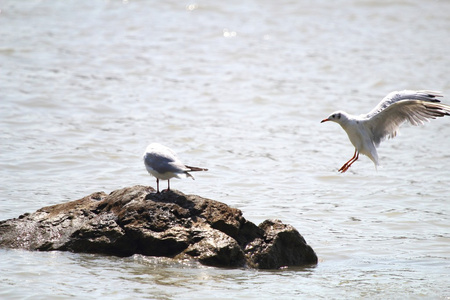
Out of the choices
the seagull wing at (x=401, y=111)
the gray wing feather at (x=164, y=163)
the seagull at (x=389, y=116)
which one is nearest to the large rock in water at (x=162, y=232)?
the gray wing feather at (x=164, y=163)

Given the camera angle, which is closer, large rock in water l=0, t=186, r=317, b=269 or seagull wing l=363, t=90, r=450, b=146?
large rock in water l=0, t=186, r=317, b=269

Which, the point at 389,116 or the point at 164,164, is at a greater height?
the point at 389,116

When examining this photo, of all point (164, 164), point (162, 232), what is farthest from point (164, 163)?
point (162, 232)

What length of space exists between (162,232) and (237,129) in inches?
336

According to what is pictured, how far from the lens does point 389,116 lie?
9.35 meters

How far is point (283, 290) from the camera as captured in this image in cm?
698

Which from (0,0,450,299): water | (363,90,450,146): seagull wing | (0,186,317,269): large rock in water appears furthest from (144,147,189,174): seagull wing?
(363,90,450,146): seagull wing

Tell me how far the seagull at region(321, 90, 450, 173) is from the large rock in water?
2049 mm

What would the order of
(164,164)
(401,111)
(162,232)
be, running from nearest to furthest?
(162,232)
(164,164)
(401,111)

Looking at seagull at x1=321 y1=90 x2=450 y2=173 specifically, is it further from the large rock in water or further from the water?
the large rock in water

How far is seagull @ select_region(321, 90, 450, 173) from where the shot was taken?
29.4ft

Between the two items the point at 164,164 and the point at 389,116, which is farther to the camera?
the point at 389,116

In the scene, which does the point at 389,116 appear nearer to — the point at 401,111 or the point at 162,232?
the point at 401,111

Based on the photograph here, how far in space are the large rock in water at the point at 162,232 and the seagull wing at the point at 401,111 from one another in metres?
2.34
